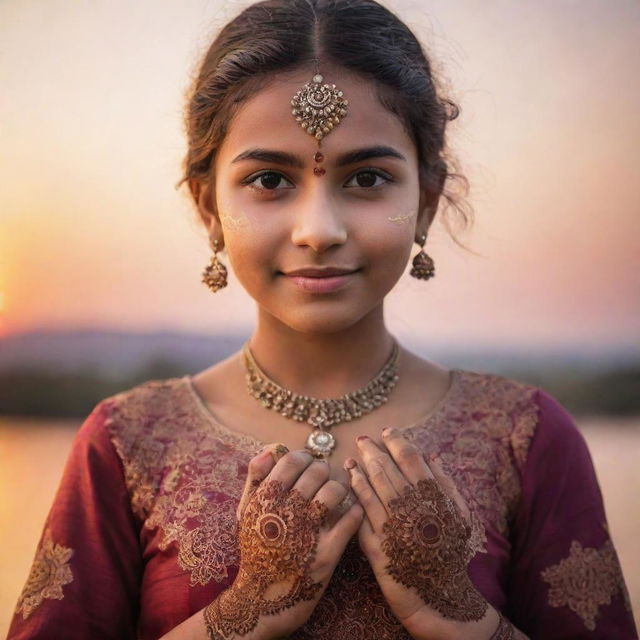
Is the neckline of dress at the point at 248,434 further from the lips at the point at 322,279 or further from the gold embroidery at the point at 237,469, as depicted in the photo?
the lips at the point at 322,279

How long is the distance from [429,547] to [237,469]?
44 centimetres

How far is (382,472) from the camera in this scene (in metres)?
1.38

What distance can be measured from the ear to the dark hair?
0.10 ft

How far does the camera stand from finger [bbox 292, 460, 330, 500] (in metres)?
1.34

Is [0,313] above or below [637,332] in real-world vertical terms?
above

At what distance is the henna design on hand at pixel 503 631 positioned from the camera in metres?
1.38

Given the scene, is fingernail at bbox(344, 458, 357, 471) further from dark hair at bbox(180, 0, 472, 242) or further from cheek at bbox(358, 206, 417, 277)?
dark hair at bbox(180, 0, 472, 242)

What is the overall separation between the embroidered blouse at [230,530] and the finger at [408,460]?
189mm

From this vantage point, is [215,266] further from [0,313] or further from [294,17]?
[0,313]

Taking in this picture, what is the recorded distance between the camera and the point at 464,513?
141cm

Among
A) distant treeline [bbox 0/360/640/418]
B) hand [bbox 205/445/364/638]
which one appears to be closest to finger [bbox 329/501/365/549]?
hand [bbox 205/445/364/638]

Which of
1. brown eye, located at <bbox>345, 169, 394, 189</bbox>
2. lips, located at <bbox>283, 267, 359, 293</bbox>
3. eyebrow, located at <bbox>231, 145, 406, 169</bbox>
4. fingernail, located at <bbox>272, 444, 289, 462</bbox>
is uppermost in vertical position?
eyebrow, located at <bbox>231, 145, 406, 169</bbox>

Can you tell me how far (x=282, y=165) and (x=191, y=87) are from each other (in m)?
0.47

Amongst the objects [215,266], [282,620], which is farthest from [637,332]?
[282,620]
